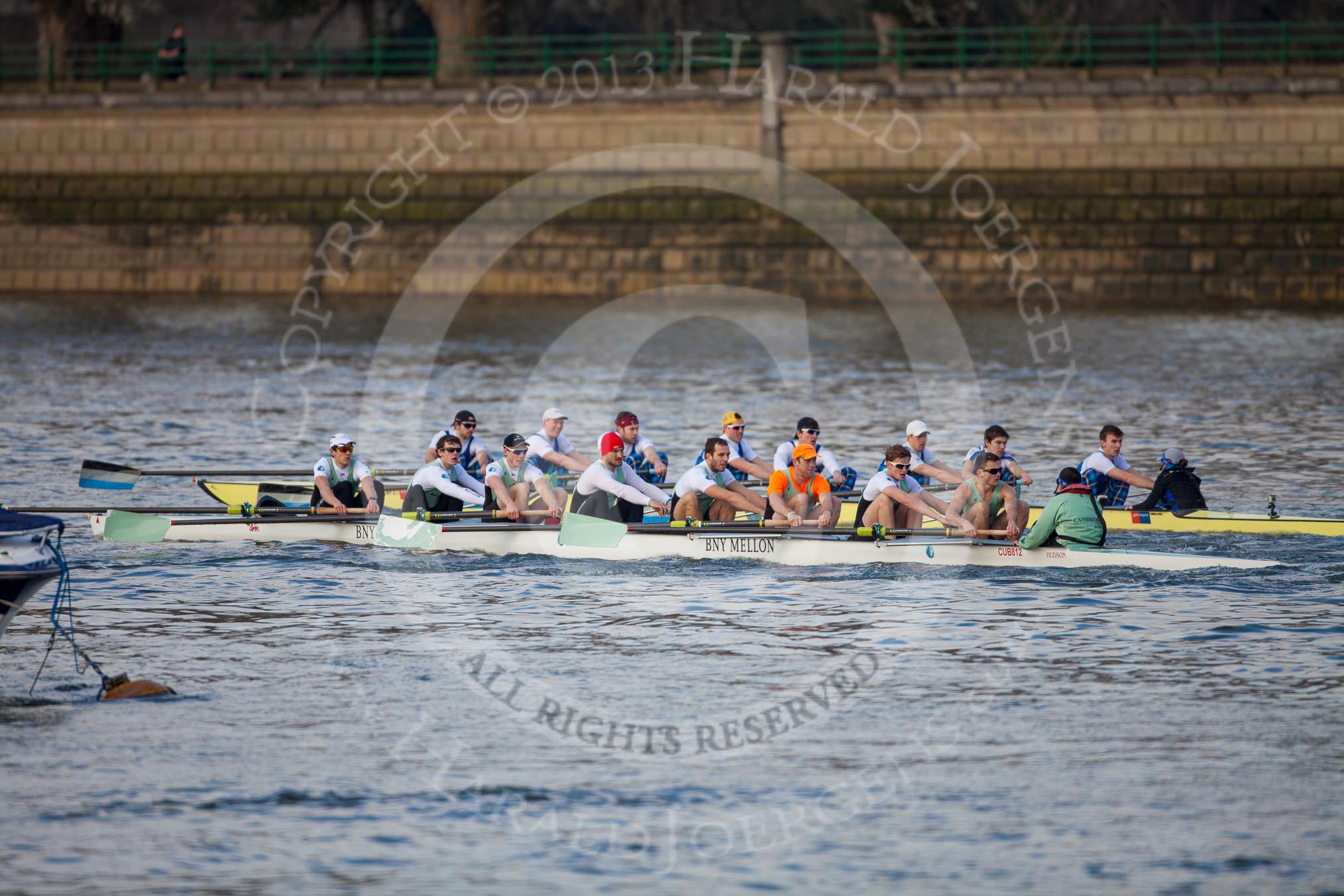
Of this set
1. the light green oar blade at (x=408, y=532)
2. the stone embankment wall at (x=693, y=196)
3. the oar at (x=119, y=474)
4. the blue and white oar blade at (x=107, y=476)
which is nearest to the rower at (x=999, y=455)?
the light green oar blade at (x=408, y=532)

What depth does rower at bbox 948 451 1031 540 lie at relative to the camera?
18.7m

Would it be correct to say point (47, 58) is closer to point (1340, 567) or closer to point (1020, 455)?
point (1020, 455)

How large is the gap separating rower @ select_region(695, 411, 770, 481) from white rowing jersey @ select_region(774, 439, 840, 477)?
85 centimetres

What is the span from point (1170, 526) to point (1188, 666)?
19.1 ft

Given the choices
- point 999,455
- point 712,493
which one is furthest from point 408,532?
point 999,455

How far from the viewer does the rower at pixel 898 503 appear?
1892 cm

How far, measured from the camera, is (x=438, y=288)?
172 feet

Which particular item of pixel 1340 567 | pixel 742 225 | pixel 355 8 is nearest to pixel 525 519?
pixel 1340 567

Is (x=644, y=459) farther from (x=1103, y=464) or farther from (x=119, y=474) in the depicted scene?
(x=119, y=474)

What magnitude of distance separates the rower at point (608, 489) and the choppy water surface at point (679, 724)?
0.70 metres

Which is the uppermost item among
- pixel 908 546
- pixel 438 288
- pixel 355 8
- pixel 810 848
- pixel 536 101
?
pixel 355 8

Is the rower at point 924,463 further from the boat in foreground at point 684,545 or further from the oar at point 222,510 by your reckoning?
the oar at point 222,510

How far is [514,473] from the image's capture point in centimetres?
2091

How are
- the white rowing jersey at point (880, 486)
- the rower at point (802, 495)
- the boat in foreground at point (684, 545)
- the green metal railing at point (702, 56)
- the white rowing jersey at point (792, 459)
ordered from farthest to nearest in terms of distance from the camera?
the green metal railing at point (702, 56)
the white rowing jersey at point (792, 459)
the rower at point (802, 495)
the white rowing jersey at point (880, 486)
the boat in foreground at point (684, 545)
